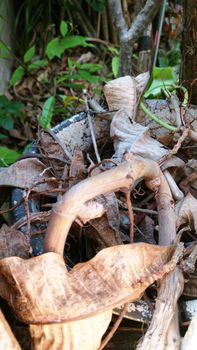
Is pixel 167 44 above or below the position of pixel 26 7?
below

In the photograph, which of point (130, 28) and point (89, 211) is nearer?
point (89, 211)

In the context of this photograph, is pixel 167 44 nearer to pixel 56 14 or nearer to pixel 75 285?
pixel 56 14

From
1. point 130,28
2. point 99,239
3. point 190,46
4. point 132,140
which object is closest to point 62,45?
point 130,28

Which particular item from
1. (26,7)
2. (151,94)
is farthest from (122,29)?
(26,7)

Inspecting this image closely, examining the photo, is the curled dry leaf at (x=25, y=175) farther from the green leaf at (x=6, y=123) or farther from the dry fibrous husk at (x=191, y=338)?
the green leaf at (x=6, y=123)

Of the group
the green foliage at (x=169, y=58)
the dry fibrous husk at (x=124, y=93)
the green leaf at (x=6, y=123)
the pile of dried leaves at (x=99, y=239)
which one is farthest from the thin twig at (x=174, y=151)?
the green foliage at (x=169, y=58)

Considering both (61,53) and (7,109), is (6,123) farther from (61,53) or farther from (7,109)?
(61,53)

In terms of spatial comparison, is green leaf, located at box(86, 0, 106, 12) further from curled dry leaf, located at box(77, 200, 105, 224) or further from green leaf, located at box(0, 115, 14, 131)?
curled dry leaf, located at box(77, 200, 105, 224)
